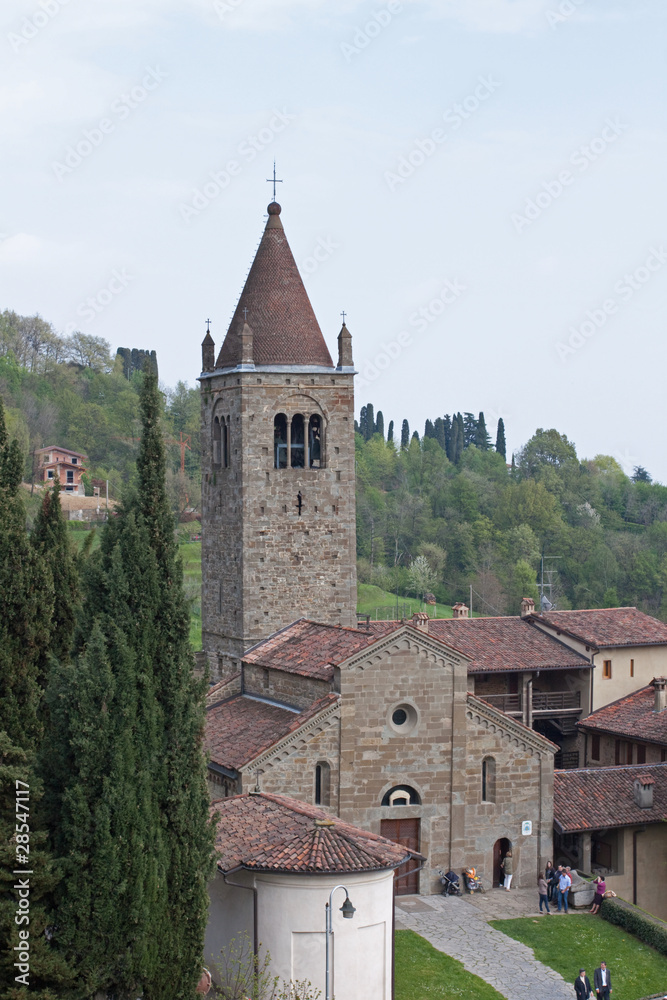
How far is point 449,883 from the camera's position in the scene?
3191 centimetres

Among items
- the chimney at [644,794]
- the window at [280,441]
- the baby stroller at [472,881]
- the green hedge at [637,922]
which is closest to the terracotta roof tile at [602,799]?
the chimney at [644,794]

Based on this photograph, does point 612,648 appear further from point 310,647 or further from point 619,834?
point 310,647

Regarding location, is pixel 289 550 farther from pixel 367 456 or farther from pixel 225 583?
pixel 367 456

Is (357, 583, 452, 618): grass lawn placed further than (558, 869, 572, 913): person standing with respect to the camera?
Yes

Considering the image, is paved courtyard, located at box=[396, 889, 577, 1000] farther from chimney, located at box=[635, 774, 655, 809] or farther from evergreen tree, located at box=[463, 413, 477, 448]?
evergreen tree, located at box=[463, 413, 477, 448]

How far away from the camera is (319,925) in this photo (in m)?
23.8

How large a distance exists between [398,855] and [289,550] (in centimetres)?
1707

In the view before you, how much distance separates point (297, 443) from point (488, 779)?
44.0 feet

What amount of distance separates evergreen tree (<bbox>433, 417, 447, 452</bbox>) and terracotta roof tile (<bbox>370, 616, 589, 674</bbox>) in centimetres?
10199

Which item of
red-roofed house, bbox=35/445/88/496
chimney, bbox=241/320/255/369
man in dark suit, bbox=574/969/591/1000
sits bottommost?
man in dark suit, bbox=574/969/591/1000

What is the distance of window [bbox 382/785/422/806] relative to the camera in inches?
1254

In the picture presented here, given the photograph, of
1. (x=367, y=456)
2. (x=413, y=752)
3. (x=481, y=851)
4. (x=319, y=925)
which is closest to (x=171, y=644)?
(x=319, y=925)

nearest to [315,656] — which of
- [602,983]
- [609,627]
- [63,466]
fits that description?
[602,983]

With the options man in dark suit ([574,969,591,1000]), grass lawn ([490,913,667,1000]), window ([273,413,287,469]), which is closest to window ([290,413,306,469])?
window ([273,413,287,469])
